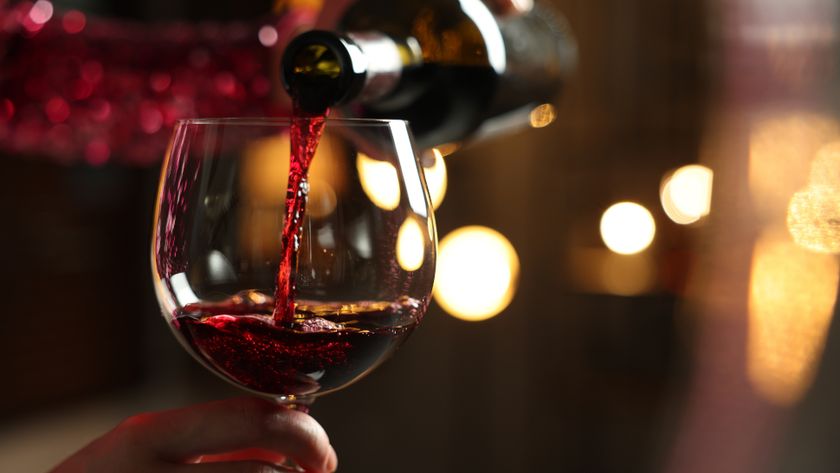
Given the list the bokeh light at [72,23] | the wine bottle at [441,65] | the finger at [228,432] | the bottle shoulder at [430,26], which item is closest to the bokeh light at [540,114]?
the wine bottle at [441,65]

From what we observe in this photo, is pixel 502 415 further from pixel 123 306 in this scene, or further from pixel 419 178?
pixel 419 178

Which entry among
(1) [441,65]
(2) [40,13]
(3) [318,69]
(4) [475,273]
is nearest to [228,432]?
(3) [318,69]

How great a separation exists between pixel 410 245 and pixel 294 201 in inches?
3.2

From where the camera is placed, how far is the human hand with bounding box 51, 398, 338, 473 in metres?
0.61

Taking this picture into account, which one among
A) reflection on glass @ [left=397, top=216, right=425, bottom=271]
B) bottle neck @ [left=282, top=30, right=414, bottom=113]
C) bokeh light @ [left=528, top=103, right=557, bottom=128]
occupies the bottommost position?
reflection on glass @ [left=397, top=216, right=425, bottom=271]

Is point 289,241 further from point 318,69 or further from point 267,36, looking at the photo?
point 267,36

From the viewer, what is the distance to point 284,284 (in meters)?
0.59

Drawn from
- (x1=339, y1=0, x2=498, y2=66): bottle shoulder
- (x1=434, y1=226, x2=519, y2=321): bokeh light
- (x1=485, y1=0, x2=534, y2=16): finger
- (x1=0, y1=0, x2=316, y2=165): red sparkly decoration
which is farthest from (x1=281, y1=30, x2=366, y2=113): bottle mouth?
(x1=434, y1=226, x2=519, y2=321): bokeh light

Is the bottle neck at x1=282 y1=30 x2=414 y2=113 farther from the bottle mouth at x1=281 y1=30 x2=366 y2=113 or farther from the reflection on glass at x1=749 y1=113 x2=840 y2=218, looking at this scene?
the reflection on glass at x1=749 y1=113 x2=840 y2=218

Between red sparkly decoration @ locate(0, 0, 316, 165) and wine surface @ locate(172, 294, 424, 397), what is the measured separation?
61cm

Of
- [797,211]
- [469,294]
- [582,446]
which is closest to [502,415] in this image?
[582,446]

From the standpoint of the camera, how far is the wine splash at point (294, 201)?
580 mm

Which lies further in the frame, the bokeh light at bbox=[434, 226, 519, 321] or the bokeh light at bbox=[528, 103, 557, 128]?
the bokeh light at bbox=[434, 226, 519, 321]

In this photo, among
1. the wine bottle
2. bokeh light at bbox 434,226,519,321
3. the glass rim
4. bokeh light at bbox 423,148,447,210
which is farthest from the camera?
bokeh light at bbox 434,226,519,321
